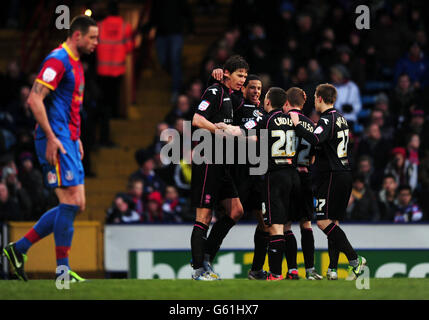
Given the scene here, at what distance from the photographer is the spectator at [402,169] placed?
1468 centimetres

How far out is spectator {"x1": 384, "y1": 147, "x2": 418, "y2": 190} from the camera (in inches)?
578

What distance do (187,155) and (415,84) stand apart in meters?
4.42

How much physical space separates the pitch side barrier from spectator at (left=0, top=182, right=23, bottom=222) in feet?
5.09

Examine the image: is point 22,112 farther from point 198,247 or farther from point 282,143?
point 282,143

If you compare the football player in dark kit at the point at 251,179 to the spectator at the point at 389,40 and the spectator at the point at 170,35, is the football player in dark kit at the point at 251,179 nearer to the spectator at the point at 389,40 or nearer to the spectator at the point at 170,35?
the spectator at the point at 170,35

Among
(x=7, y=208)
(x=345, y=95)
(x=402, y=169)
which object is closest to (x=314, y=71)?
Answer: (x=345, y=95)

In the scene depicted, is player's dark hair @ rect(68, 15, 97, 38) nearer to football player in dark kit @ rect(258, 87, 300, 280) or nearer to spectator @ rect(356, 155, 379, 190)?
football player in dark kit @ rect(258, 87, 300, 280)

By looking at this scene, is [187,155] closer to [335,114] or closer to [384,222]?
[384,222]

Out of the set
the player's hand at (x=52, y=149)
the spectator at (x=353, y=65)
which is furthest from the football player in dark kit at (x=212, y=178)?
the spectator at (x=353, y=65)

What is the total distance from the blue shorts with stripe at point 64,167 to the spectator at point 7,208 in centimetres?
579

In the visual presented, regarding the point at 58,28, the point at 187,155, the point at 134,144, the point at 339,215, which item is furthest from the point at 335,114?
the point at 58,28

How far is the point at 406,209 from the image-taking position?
1400cm

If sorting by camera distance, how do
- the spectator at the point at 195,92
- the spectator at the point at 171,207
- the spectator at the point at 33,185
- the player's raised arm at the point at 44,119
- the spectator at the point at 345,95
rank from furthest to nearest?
the spectator at the point at 195,92, the spectator at the point at 345,95, the spectator at the point at 33,185, the spectator at the point at 171,207, the player's raised arm at the point at 44,119

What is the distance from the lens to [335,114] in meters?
9.55
